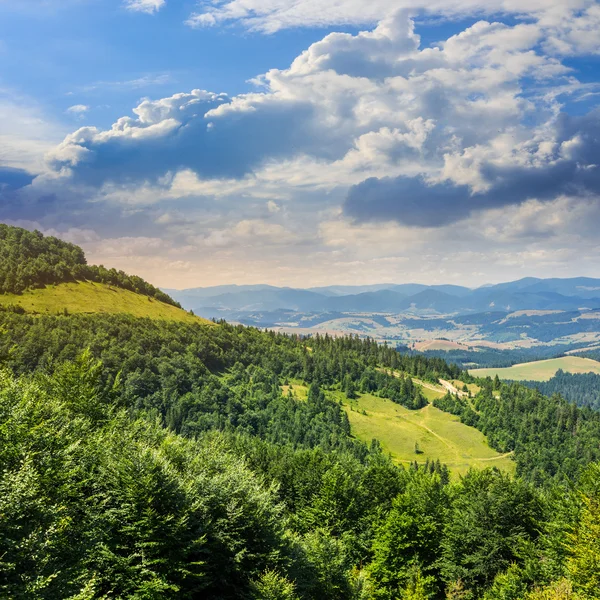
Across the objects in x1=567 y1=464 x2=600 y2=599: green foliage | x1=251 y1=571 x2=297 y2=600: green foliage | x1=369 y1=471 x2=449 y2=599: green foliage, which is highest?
x1=251 y1=571 x2=297 y2=600: green foliage

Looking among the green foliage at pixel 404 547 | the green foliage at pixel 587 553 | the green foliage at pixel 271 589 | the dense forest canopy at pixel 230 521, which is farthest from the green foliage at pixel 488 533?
the green foliage at pixel 271 589

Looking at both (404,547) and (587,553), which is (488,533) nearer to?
(404,547)

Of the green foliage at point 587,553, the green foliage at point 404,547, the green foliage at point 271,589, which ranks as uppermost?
the green foliage at point 271,589

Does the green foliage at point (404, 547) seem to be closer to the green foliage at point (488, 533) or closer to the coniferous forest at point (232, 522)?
the coniferous forest at point (232, 522)

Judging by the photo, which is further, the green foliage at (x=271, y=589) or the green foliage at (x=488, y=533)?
the green foliage at (x=488, y=533)

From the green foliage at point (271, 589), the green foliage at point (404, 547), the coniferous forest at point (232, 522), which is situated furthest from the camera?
the green foliage at point (404, 547)

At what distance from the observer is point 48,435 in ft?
110

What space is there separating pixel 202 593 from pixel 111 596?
10.1 meters

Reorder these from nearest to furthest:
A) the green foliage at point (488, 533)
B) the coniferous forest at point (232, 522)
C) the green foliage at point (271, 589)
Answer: the coniferous forest at point (232, 522)
the green foliage at point (271, 589)
the green foliage at point (488, 533)

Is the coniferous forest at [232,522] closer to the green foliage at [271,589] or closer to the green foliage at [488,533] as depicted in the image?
the green foliage at [271,589]

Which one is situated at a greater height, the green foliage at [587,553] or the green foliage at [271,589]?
the green foliage at [271,589]

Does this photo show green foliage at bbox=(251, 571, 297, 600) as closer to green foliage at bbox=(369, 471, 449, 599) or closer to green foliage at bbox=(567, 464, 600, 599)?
green foliage at bbox=(567, 464, 600, 599)

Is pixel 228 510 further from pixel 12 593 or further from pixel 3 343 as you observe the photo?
pixel 3 343

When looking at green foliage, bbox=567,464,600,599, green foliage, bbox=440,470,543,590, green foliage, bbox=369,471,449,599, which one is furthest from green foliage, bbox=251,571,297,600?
green foliage, bbox=440,470,543,590
